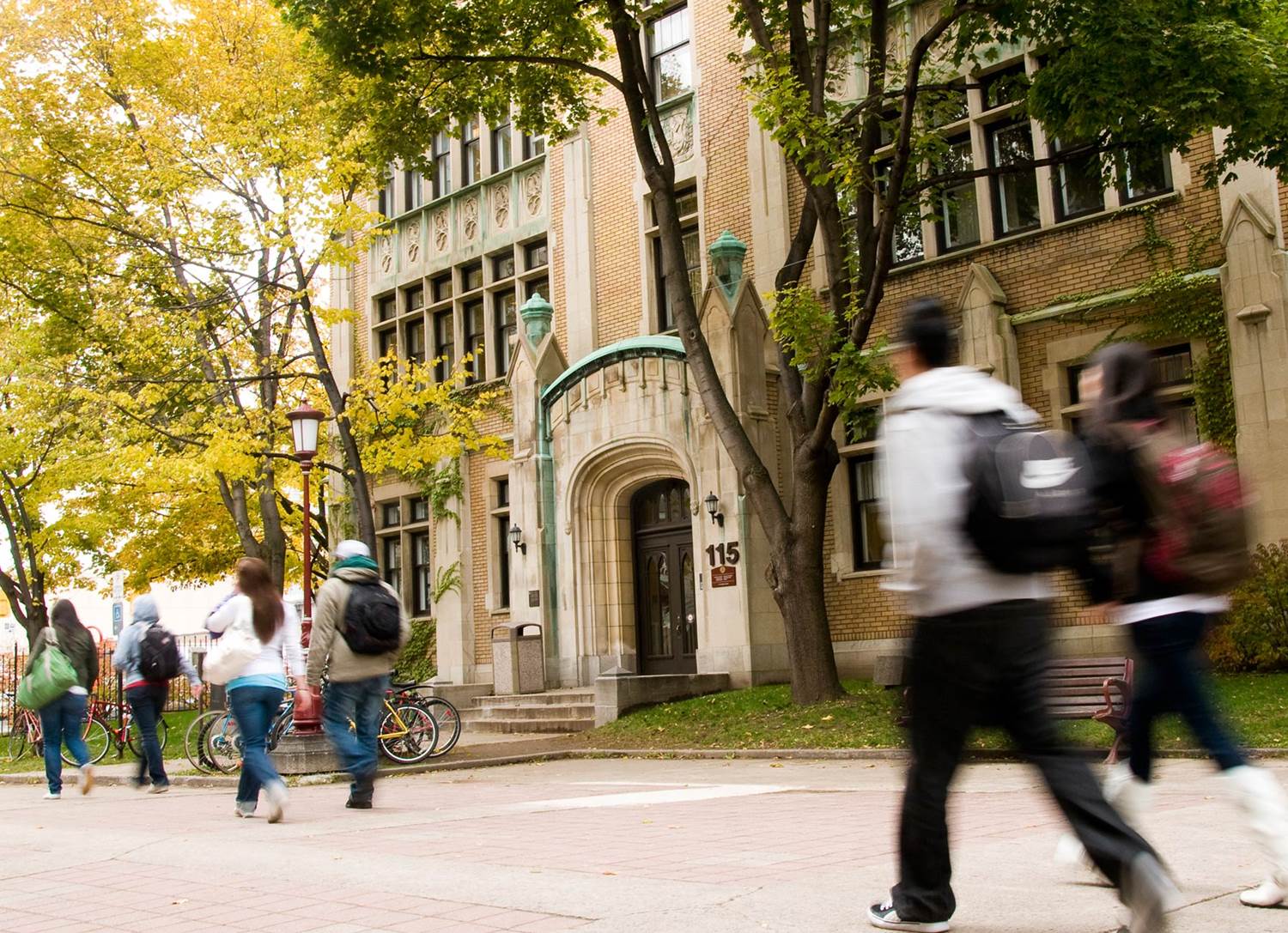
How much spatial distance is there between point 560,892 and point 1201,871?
269cm

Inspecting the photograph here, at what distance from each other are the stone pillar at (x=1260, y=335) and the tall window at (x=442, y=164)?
1656cm

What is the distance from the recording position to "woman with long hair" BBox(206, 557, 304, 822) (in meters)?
9.68

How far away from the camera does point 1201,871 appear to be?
5605 millimetres

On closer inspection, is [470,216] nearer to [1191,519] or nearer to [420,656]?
[420,656]

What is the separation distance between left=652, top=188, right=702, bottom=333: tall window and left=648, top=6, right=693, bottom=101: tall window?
1921mm

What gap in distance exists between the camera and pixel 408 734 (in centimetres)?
1553

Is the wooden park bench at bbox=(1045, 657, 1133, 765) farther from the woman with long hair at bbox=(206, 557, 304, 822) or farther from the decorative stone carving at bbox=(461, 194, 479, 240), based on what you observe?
the decorative stone carving at bbox=(461, 194, 479, 240)

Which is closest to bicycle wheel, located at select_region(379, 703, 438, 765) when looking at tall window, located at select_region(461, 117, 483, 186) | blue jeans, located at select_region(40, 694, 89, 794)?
blue jeans, located at select_region(40, 694, 89, 794)

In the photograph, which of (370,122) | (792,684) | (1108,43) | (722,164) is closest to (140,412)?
(370,122)

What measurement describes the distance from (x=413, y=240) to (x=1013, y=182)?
14.0 m

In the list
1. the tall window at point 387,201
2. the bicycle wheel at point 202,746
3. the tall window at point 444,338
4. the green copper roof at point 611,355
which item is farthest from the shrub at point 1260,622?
the tall window at point 387,201

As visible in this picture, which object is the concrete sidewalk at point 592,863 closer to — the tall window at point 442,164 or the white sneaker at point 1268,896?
the white sneaker at point 1268,896

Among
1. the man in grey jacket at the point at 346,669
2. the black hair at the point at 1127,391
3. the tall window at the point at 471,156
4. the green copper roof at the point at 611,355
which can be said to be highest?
the tall window at the point at 471,156

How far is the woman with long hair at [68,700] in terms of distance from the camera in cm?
1288
